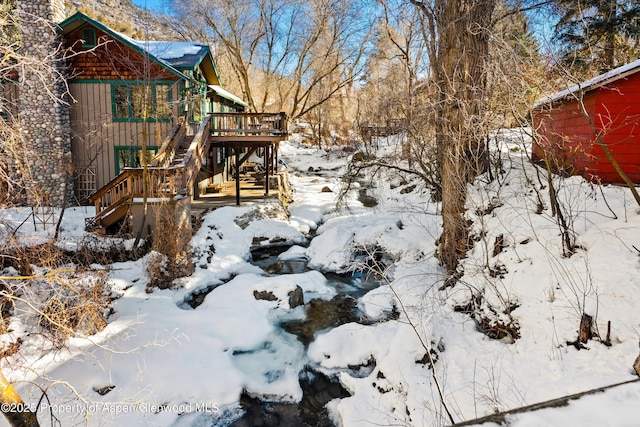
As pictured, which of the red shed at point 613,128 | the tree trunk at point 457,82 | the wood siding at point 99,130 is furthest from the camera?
the wood siding at point 99,130

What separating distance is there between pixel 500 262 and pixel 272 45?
2512 centimetres

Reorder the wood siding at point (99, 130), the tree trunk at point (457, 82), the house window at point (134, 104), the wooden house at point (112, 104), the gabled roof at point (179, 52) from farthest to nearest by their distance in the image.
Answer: the gabled roof at point (179, 52) → the wood siding at point (99, 130) → the house window at point (134, 104) → the wooden house at point (112, 104) → the tree trunk at point (457, 82)

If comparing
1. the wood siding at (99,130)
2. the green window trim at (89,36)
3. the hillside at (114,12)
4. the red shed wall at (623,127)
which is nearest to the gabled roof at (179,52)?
the wood siding at (99,130)

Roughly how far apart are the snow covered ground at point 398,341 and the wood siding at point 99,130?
5357 millimetres

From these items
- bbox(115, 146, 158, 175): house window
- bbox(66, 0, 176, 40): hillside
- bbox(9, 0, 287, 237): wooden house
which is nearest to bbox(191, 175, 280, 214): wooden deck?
bbox(9, 0, 287, 237): wooden house

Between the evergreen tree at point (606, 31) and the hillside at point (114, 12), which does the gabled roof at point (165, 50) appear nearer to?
the evergreen tree at point (606, 31)

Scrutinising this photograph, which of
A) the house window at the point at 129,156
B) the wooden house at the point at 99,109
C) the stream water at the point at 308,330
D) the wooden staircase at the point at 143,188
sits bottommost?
the stream water at the point at 308,330

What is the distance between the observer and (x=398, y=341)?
22.5ft

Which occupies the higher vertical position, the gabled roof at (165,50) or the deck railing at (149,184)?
the gabled roof at (165,50)

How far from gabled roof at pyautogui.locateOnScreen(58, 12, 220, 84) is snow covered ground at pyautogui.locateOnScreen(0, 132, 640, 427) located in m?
7.06

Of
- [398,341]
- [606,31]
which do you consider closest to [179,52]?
[398,341]

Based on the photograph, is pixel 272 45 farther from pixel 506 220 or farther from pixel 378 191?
pixel 506 220

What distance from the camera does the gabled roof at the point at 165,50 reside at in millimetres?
13680

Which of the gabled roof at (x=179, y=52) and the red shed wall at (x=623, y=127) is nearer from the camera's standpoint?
the red shed wall at (x=623, y=127)
